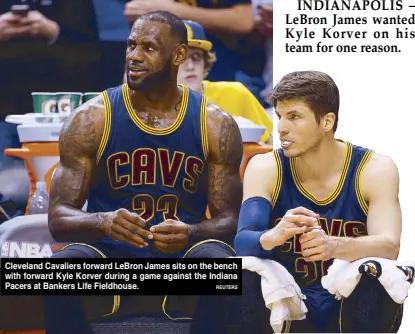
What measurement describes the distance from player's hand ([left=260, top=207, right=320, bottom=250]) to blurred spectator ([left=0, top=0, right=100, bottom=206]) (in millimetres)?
953

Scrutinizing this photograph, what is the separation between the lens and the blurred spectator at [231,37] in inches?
139

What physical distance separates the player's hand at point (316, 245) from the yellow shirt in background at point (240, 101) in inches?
18.6

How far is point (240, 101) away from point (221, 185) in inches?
14.8

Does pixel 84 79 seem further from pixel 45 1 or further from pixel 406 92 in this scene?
pixel 406 92

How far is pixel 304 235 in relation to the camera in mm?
3283

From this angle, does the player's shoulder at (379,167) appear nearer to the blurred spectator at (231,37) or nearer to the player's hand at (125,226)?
the blurred spectator at (231,37)

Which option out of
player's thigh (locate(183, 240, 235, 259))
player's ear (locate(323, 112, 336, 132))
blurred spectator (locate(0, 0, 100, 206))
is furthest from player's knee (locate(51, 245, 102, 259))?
player's ear (locate(323, 112, 336, 132))

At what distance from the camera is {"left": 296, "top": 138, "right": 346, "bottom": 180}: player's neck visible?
11.0ft

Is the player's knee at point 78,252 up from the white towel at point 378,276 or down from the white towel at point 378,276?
up

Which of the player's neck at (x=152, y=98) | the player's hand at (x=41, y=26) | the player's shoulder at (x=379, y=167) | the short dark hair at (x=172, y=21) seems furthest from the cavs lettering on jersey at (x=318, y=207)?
the player's hand at (x=41, y=26)

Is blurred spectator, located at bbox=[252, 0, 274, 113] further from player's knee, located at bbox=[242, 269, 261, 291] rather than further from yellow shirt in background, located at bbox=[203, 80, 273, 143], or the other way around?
player's knee, located at bbox=[242, 269, 261, 291]

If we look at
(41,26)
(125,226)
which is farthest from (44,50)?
(125,226)

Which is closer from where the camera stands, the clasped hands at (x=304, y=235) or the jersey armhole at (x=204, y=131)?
the clasped hands at (x=304, y=235)

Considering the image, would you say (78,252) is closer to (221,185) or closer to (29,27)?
(221,185)
